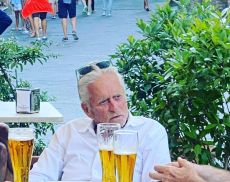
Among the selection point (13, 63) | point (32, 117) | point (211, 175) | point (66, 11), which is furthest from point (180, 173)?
point (66, 11)

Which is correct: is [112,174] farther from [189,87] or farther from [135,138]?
[189,87]

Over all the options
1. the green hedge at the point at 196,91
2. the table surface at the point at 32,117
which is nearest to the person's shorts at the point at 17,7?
the table surface at the point at 32,117

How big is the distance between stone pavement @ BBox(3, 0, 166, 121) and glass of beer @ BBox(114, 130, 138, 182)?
2.62 metres

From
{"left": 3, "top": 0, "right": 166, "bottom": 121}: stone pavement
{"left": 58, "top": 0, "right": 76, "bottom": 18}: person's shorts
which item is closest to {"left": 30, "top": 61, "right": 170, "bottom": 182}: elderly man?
{"left": 3, "top": 0, "right": 166, "bottom": 121}: stone pavement

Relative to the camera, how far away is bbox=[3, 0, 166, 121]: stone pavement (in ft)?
25.8

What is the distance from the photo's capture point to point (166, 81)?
394cm

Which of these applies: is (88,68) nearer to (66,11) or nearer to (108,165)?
(108,165)

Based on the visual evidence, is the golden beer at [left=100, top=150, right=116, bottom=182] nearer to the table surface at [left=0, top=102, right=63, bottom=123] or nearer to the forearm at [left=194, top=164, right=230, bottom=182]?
the forearm at [left=194, top=164, right=230, bottom=182]

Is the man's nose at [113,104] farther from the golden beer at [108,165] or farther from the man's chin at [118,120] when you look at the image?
the golden beer at [108,165]

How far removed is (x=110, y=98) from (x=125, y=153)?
2.89ft

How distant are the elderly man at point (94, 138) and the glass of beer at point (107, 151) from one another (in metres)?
0.63

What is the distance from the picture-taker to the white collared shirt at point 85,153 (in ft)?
9.48

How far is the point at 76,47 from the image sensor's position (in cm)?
1142

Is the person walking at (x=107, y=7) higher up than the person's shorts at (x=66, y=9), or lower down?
lower down
